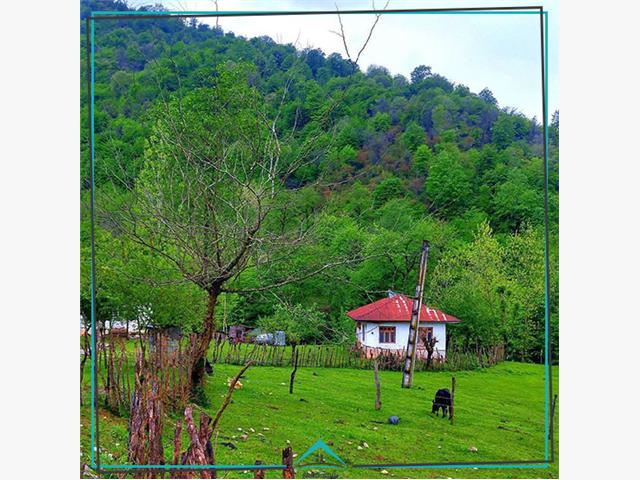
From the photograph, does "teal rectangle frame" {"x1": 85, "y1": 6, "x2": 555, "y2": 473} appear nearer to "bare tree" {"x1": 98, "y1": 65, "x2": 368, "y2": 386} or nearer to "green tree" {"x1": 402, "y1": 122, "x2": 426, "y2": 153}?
"bare tree" {"x1": 98, "y1": 65, "x2": 368, "y2": 386}

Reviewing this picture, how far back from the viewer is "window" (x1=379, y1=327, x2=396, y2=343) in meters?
6.32

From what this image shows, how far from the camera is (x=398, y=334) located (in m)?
6.33

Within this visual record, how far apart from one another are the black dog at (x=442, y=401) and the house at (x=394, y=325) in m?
0.25

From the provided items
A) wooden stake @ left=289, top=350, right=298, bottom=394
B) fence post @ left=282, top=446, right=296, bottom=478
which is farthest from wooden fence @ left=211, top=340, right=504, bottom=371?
fence post @ left=282, top=446, right=296, bottom=478

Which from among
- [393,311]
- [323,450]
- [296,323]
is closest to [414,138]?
[393,311]

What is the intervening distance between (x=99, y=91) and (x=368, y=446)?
3237mm

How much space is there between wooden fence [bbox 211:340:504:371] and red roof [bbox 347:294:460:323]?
24cm

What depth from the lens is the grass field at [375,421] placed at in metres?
6.04

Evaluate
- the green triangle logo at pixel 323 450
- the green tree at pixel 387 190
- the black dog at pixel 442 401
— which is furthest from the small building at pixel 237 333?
the black dog at pixel 442 401

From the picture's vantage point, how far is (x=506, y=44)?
20.2 ft

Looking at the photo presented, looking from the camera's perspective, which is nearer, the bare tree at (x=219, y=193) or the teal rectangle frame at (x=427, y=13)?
the teal rectangle frame at (x=427, y=13)

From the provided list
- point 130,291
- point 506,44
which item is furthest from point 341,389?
point 506,44

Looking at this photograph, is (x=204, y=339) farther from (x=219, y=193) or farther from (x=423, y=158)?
(x=423, y=158)

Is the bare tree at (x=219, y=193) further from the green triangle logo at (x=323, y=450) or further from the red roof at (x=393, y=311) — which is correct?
the green triangle logo at (x=323, y=450)
